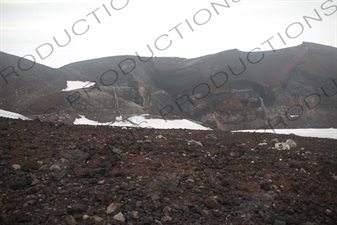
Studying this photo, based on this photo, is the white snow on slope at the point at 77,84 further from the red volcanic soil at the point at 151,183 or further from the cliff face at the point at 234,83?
the red volcanic soil at the point at 151,183

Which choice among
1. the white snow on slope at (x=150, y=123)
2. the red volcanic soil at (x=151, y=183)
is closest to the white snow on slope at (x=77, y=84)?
the white snow on slope at (x=150, y=123)

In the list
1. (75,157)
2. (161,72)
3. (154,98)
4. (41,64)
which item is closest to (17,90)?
(41,64)

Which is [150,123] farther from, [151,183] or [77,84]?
[77,84]

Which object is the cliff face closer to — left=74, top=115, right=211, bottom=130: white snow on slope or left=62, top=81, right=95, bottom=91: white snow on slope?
left=62, top=81, right=95, bottom=91: white snow on slope

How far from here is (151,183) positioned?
4555mm

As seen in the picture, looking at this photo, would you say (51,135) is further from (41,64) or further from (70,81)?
(41,64)

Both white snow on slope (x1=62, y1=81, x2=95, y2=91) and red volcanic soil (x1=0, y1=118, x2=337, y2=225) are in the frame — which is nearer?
red volcanic soil (x1=0, y1=118, x2=337, y2=225)

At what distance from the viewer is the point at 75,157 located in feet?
17.7

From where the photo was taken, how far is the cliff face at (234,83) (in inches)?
1411

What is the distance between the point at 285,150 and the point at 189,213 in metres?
5.09

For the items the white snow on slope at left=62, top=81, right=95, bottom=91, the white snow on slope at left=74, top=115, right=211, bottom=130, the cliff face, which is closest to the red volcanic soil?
the white snow on slope at left=74, top=115, right=211, bottom=130

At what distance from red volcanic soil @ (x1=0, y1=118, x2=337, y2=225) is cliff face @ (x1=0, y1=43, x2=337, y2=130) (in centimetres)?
2521

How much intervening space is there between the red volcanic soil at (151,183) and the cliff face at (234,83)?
82.7 feet

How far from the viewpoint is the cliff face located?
3584cm
